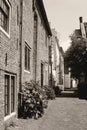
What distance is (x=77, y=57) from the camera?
35.2 metres

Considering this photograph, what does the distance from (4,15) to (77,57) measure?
2582 centimetres

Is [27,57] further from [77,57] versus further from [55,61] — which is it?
[55,61]

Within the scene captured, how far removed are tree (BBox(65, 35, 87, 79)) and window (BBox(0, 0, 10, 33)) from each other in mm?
24949

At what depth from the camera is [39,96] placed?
43.5 feet

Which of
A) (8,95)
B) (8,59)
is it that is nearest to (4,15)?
(8,59)

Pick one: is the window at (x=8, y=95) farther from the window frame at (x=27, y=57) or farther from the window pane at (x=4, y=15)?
the window frame at (x=27, y=57)

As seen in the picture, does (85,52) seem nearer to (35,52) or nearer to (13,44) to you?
(35,52)

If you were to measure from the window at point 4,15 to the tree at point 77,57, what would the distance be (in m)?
24.9

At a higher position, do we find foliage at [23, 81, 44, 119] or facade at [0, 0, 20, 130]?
facade at [0, 0, 20, 130]

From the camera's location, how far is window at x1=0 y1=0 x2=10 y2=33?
9588 mm

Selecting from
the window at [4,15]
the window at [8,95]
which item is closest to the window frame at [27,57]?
the window at [8,95]

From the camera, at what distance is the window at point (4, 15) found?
959 centimetres

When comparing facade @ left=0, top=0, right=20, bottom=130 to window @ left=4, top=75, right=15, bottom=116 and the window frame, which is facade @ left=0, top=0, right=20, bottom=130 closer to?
window @ left=4, top=75, right=15, bottom=116

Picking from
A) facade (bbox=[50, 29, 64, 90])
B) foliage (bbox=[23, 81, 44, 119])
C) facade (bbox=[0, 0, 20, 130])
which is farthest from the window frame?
facade (bbox=[50, 29, 64, 90])
